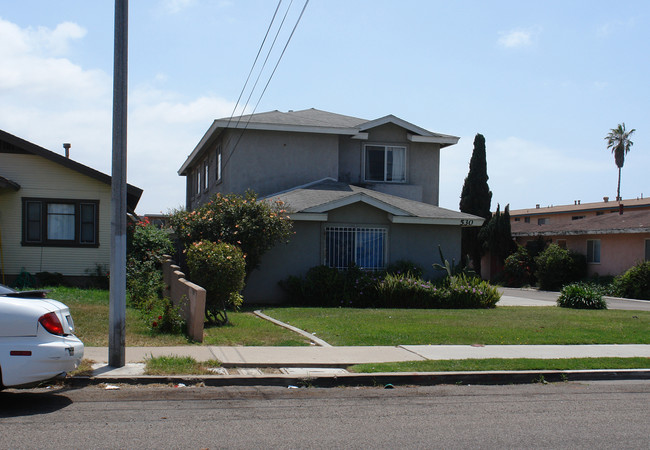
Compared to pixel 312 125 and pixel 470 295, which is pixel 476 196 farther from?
pixel 470 295

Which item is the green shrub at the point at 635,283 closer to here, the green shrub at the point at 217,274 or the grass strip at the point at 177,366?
the green shrub at the point at 217,274

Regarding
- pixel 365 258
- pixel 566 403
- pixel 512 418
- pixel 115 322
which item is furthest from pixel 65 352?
pixel 365 258

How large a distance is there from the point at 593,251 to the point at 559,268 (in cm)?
214

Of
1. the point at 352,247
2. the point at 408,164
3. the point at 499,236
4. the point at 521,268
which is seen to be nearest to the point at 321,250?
the point at 352,247

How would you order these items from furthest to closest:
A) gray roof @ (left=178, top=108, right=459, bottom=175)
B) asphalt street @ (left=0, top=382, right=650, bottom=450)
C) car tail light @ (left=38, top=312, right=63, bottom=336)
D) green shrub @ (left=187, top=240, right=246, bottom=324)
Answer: gray roof @ (left=178, top=108, right=459, bottom=175) < green shrub @ (left=187, top=240, right=246, bottom=324) < car tail light @ (left=38, top=312, right=63, bottom=336) < asphalt street @ (left=0, top=382, right=650, bottom=450)

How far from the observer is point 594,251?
31.7m

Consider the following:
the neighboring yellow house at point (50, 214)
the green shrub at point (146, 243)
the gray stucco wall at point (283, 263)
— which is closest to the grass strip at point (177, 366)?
the gray stucco wall at point (283, 263)

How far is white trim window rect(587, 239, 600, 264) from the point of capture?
31434 millimetres

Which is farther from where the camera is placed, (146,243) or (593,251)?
(593,251)

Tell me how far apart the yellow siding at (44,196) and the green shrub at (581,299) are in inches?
568

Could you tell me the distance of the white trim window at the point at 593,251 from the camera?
31434 millimetres

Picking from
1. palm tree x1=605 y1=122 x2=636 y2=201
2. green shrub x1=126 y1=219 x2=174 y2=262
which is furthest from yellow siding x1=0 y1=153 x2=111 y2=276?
palm tree x1=605 y1=122 x2=636 y2=201

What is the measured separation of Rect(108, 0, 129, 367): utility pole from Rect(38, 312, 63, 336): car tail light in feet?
5.87

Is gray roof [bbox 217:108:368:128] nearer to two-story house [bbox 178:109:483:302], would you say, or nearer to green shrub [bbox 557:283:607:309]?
two-story house [bbox 178:109:483:302]
